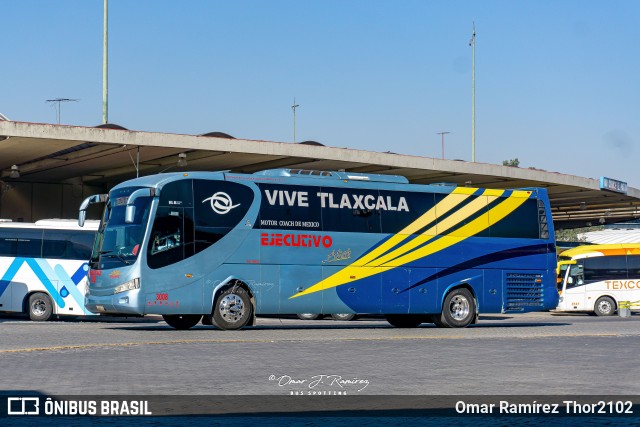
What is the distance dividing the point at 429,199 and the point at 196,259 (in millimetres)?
6019

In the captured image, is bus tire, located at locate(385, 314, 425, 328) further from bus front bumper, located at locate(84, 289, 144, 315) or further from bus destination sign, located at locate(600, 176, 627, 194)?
bus destination sign, located at locate(600, 176, 627, 194)

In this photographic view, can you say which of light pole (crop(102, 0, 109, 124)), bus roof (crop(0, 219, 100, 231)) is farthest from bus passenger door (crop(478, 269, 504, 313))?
light pole (crop(102, 0, 109, 124))

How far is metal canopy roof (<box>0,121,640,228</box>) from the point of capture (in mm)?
31031

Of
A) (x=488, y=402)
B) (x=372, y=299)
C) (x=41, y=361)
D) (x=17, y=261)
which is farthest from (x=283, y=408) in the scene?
(x=17, y=261)

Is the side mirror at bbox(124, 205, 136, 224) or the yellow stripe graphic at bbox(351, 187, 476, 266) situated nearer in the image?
the side mirror at bbox(124, 205, 136, 224)

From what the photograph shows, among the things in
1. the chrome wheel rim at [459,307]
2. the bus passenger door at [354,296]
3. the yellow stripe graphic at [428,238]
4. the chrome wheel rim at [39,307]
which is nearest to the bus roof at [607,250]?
the yellow stripe graphic at [428,238]

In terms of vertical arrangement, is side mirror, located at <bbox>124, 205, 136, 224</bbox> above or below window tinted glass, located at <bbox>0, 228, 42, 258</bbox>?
above

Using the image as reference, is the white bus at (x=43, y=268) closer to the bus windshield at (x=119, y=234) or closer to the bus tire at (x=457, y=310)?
the bus windshield at (x=119, y=234)

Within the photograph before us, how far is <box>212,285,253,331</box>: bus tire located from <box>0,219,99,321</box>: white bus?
9.09 metres

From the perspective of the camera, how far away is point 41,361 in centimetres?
1382

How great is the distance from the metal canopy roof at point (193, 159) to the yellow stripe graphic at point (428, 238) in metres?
9.81

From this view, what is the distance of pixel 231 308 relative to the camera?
22.3m

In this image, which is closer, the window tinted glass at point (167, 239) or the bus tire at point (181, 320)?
the window tinted glass at point (167, 239)

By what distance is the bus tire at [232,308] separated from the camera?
2216 cm
